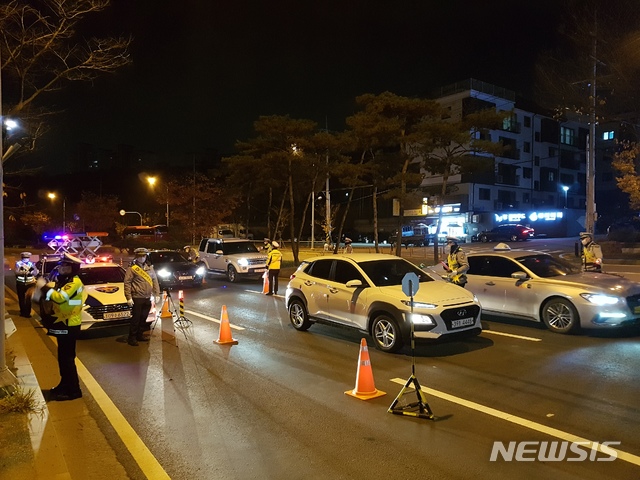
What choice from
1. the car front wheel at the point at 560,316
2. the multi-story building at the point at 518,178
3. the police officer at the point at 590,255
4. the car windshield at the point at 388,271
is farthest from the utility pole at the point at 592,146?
the multi-story building at the point at 518,178

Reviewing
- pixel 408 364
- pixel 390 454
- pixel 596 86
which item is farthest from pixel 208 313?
pixel 596 86

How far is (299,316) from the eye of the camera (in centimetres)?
1076

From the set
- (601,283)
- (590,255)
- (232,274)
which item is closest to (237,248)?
(232,274)

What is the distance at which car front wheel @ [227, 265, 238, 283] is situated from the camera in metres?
20.8

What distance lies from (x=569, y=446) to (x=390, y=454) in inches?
65.6

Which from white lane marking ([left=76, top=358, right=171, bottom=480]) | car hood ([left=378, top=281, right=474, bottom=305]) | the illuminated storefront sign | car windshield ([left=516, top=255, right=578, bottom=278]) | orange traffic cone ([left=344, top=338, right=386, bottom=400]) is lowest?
white lane marking ([left=76, top=358, right=171, bottom=480])

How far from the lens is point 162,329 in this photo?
11.4m

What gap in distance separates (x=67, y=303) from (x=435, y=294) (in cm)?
536

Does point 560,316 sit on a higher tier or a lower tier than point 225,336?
higher

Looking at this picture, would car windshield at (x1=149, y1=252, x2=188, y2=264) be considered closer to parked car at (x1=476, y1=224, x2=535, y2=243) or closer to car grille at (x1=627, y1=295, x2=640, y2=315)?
car grille at (x1=627, y1=295, x2=640, y2=315)

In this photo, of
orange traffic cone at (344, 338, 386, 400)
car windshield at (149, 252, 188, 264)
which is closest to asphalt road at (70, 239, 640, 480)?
orange traffic cone at (344, 338, 386, 400)

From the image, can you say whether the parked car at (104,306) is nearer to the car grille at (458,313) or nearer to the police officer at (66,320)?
the police officer at (66,320)

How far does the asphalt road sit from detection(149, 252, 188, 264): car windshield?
874 centimetres

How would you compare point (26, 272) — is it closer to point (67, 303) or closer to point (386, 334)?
point (67, 303)
